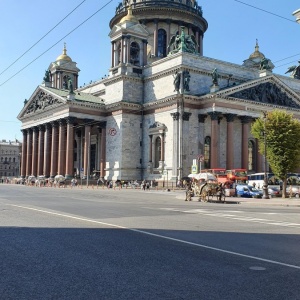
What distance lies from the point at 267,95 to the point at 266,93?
1.15 feet

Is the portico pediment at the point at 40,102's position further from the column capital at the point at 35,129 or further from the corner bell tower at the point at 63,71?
the corner bell tower at the point at 63,71

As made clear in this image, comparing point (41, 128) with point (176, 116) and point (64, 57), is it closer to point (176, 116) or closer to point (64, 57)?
point (64, 57)

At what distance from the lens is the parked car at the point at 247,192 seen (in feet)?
139

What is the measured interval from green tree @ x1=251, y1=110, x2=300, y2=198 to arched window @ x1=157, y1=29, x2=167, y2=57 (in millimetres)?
41642

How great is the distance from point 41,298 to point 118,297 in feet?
3.41

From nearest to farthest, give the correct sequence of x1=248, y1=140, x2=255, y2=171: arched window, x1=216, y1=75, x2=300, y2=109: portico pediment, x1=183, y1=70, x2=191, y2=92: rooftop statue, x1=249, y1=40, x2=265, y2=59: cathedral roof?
x1=183, y1=70, x2=191, y2=92: rooftop statue
x1=216, y1=75, x2=300, y2=109: portico pediment
x1=248, y1=140, x2=255, y2=171: arched window
x1=249, y1=40, x2=265, y2=59: cathedral roof

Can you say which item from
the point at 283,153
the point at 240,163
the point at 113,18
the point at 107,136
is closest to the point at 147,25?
the point at 113,18

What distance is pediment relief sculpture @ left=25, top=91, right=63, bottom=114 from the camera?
237 ft

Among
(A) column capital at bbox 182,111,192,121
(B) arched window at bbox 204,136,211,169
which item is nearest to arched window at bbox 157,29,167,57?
(B) arched window at bbox 204,136,211,169

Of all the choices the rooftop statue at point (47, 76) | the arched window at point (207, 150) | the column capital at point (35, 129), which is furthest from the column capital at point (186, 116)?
the rooftop statue at point (47, 76)

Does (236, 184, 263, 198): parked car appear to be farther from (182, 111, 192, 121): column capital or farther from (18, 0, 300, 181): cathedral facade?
(182, 111, 192, 121): column capital

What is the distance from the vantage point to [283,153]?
133ft

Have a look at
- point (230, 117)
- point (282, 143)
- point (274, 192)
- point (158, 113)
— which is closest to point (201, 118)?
point (230, 117)

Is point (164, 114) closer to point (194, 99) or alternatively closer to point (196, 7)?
point (194, 99)
